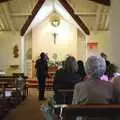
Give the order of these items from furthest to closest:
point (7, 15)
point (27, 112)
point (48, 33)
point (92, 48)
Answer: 1. point (48, 33)
2. point (92, 48)
3. point (7, 15)
4. point (27, 112)

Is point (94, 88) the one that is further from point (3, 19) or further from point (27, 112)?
point (3, 19)

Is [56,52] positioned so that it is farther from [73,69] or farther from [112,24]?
[73,69]

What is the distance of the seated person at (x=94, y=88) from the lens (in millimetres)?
3279

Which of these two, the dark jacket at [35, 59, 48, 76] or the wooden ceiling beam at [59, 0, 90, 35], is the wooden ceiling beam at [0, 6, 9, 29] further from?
the dark jacket at [35, 59, 48, 76]

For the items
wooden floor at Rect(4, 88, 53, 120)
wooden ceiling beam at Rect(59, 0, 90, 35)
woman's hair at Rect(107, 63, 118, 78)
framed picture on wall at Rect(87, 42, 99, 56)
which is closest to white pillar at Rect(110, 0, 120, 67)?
woman's hair at Rect(107, 63, 118, 78)

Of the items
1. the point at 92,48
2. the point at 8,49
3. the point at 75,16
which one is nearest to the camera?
the point at 75,16

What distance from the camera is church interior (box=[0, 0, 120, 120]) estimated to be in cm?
1683

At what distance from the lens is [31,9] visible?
1711 centimetres

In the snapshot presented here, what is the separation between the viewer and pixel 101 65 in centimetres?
339

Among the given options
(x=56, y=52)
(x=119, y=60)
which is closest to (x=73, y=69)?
(x=119, y=60)

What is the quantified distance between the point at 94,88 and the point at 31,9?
14.1 meters

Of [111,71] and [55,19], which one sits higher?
[55,19]

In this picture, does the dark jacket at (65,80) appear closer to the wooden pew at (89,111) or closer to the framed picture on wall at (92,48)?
the wooden pew at (89,111)

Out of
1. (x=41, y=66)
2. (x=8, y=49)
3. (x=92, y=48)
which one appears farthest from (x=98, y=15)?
(x=41, y=66)
